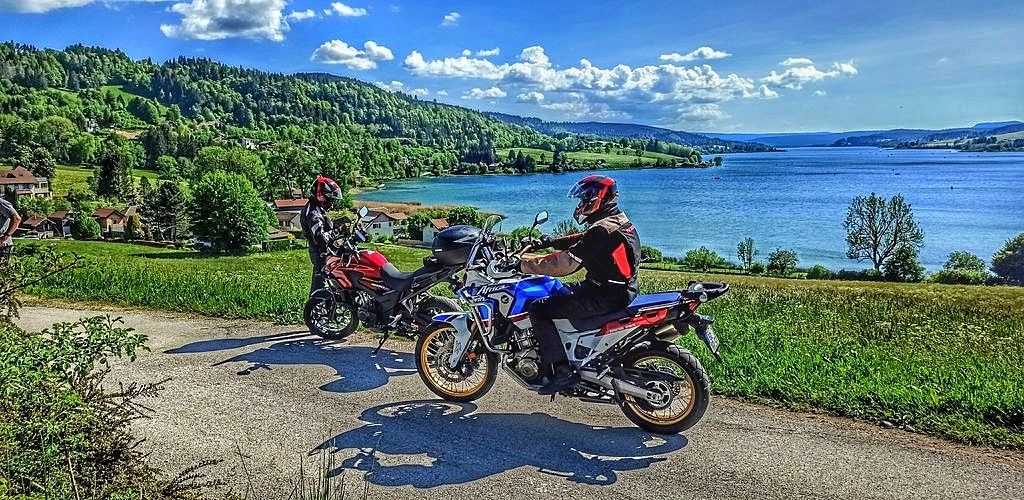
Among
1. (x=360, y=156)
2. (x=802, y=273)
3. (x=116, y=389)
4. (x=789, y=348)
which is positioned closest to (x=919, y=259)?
(x=802, y=273)

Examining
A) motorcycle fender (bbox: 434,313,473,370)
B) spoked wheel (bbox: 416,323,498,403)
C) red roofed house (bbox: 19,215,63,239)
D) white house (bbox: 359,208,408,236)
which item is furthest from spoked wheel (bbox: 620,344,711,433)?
red roofed house (bbox: 19,215,63,239)

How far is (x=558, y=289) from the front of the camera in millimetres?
6000

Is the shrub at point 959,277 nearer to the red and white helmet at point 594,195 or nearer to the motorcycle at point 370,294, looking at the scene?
the motorcycle at point 370,294

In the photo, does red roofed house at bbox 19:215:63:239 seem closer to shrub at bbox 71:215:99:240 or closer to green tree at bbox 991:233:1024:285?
shrub at bbox 71:215:99:240

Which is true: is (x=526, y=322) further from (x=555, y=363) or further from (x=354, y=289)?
(x=354, y=289)

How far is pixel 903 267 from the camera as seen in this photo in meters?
60.6

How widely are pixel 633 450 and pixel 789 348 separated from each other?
3.13 meters

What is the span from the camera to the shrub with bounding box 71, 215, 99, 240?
252 ft

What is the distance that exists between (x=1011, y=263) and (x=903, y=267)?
8177 millimetres

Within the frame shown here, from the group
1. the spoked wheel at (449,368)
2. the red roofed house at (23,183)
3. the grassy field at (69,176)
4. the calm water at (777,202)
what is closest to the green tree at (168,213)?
the red roofed house at (23,183)

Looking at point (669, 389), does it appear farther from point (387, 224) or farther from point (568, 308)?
point (387, 224)

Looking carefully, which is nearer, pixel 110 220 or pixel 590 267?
pixel 590 267

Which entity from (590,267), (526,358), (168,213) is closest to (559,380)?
(526,358)

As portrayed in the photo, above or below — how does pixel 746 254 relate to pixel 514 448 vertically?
below
